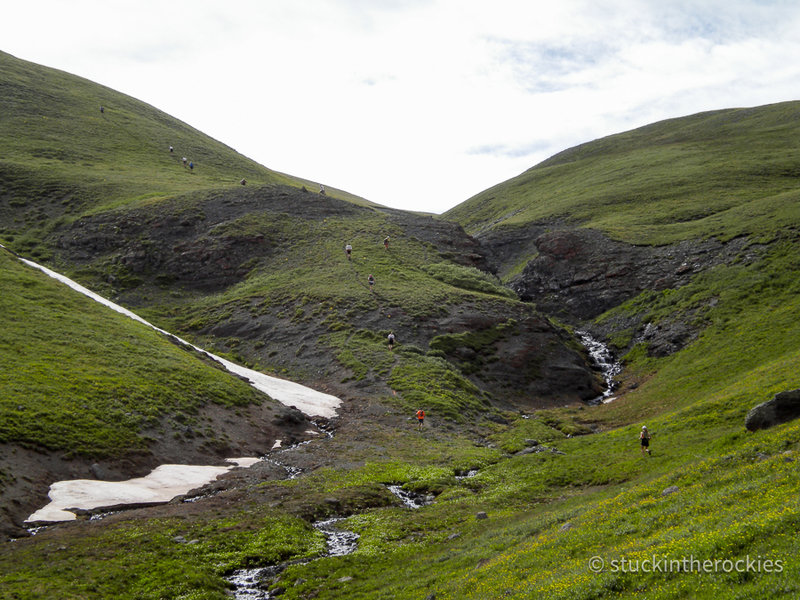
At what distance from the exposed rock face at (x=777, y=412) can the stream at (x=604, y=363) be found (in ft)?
94.3

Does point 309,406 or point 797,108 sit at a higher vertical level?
point 797,108

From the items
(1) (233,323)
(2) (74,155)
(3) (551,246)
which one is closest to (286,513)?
(1) (233,323)

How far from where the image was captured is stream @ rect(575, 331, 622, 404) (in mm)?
55950

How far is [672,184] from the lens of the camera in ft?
388

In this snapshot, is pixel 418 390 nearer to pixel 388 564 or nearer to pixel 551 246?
pixel 388 564

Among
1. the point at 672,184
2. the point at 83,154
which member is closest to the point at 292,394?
the point at 83,154

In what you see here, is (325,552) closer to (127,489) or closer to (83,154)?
(127,489)

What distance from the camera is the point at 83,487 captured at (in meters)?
27.6

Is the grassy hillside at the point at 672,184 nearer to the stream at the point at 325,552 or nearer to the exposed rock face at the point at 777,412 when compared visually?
the exposed rock face at the point at 777,412

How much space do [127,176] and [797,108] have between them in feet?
573

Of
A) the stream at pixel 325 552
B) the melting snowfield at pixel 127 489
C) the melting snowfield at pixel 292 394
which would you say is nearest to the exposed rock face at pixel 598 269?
the melting snowfield at pixel 292 394

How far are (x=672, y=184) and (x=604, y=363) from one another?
235 feet

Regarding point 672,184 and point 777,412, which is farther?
point 672,184

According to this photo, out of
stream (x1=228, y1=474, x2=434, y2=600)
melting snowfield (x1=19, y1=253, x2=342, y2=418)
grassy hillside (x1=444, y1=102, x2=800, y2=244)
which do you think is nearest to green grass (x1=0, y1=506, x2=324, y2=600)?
stream (x1=228, y1=474, x2=434, y2=600)
